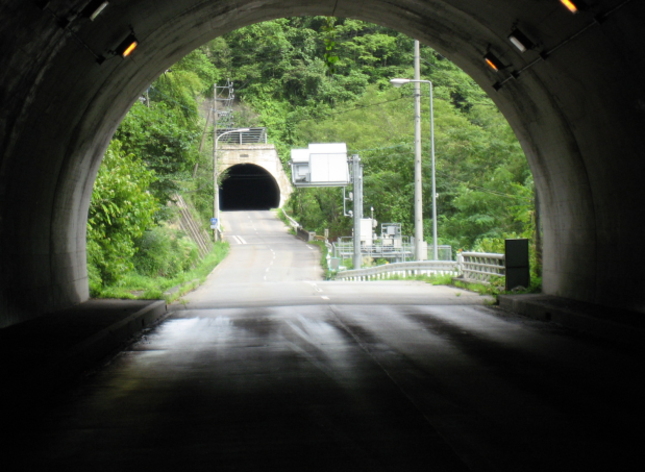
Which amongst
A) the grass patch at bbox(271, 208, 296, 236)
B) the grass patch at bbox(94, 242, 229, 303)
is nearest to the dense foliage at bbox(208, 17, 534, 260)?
the grass patch at bbox(271, 208, 296, 236)

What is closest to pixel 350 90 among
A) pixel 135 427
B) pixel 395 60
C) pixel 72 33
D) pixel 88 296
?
pixel 395 60

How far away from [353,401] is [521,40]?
767 centimetres

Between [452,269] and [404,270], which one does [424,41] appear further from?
[404,270]

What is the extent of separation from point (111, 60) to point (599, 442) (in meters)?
9.85

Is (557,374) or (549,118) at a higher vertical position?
(549,118)

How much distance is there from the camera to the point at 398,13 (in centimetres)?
1523

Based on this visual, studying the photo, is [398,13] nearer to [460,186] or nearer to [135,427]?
[135,427]

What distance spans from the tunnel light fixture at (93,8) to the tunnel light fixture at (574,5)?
581 centimetres

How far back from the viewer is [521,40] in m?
12.7

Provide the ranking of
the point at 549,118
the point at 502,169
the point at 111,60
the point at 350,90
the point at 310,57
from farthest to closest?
the point at 310,57 < the point at 350,90 < the point at 502,169 < the point at 549,118 < the point at 111,60

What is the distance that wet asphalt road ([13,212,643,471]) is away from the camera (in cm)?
546

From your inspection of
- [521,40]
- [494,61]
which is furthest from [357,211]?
[521,40]

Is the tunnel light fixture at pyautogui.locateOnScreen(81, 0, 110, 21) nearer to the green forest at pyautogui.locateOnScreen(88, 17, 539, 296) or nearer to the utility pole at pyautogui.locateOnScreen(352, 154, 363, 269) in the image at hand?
the green forest at pyautogui.locateOnScreen(88, 17, 539, 296)

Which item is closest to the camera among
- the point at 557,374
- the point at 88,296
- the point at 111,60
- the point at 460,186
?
the point at 557,374
